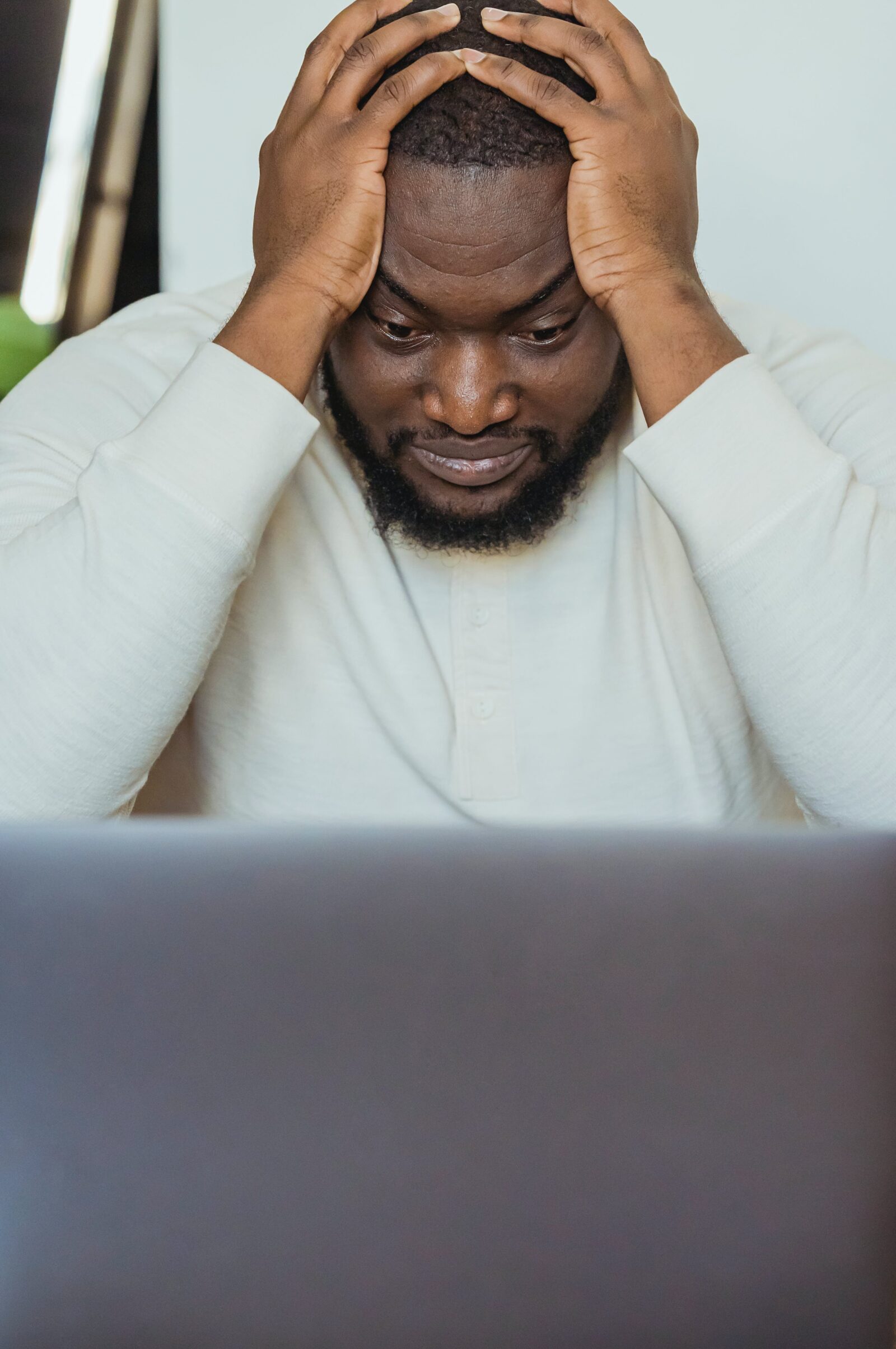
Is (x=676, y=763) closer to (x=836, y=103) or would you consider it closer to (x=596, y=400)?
(x=596, y=400)

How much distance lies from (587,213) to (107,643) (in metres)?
0.52

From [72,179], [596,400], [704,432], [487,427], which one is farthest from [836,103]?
[72,179]

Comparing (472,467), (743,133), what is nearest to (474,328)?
(472,467)

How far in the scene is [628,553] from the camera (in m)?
1.25

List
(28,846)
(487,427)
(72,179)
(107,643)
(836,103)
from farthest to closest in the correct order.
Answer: (72,179), (836,103), (487,427), (107,643), (28,846)

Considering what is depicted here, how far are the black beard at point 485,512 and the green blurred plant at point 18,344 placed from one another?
1.14 metres

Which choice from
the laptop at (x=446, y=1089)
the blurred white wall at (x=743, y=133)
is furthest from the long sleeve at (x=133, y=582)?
the blurred white wall at (x=743, y=133)

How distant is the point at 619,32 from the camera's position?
1.01 metres

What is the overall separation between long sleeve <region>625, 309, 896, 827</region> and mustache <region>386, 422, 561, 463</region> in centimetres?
23

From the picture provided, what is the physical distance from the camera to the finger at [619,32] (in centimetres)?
101

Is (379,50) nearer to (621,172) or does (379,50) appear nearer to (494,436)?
(621,172)

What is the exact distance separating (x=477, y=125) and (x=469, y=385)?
0.21 m

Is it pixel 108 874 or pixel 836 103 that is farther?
pixel 836 103

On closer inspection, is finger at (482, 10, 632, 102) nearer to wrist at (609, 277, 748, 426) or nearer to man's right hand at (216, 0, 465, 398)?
man's right hand at (216, 0, 465, 398)
